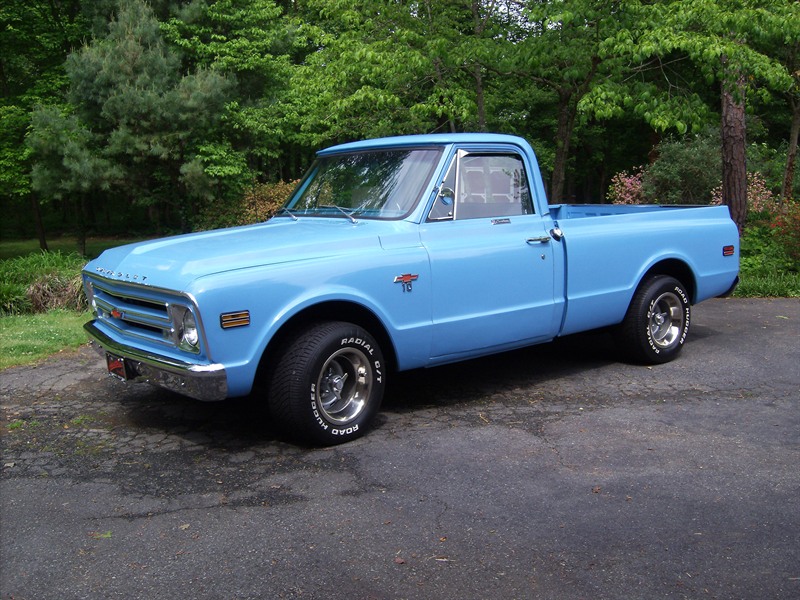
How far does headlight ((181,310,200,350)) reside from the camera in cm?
469

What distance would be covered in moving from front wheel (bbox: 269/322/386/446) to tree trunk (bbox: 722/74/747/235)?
874 centimetres

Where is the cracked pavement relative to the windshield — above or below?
below

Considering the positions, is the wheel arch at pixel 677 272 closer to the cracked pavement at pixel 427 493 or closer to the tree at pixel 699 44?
the cracked pavement at pixel 427 493

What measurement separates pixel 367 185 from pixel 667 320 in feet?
10.3

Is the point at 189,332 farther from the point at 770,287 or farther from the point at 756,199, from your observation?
the point at 756,199

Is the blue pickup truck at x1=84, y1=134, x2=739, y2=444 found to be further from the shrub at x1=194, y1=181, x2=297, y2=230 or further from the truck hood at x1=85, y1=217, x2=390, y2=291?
the shrub at x1=194, y1=181, x2=297, y2=230

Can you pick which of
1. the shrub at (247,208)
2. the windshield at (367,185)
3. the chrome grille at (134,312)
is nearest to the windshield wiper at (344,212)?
the windshield at (367,185)

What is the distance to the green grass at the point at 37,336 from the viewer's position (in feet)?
25.8

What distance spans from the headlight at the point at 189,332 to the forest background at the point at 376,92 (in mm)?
6375

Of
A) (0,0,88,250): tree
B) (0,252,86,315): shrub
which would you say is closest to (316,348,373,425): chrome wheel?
(0,252,86,315): shrub

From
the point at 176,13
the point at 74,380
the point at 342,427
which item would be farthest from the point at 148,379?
the point at 176,13

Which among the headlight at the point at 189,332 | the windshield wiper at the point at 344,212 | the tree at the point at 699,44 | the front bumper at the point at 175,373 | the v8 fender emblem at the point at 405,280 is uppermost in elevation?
the tree at the point at 699,44

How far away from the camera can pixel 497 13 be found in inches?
483

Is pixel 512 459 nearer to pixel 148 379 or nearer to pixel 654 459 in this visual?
pixel 654 459
